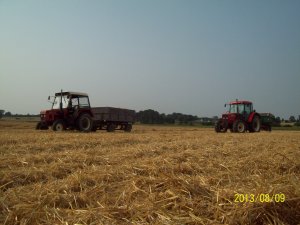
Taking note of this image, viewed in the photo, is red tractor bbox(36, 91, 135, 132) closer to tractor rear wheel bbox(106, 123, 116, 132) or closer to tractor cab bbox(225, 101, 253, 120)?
tractor rear wheel bbox(106, 123, 116, 132)

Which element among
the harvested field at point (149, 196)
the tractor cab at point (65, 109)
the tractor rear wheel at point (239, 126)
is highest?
the tractor cab at point (65, 109)

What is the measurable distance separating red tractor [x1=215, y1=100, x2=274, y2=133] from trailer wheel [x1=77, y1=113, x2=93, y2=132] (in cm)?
836

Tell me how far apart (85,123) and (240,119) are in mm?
9512

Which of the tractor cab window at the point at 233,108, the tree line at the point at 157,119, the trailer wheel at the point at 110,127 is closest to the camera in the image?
the tractor cab window at the point at 233,108

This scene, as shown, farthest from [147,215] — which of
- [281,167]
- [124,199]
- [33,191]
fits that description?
[281,167]

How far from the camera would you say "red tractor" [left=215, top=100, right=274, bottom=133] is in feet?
67.4

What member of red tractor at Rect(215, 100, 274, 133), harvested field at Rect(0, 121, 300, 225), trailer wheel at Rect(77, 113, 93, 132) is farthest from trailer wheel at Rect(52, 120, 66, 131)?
harvested field at Rect(0, 121, 300, 225)

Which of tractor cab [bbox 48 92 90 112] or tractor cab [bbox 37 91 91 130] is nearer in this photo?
tractor cab [bbox 37 91 91 130]

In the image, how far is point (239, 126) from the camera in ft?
67.5

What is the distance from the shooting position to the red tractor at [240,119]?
2053 cm

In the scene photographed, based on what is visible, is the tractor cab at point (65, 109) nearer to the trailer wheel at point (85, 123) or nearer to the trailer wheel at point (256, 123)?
the trailer wheel at point (85, 123)
